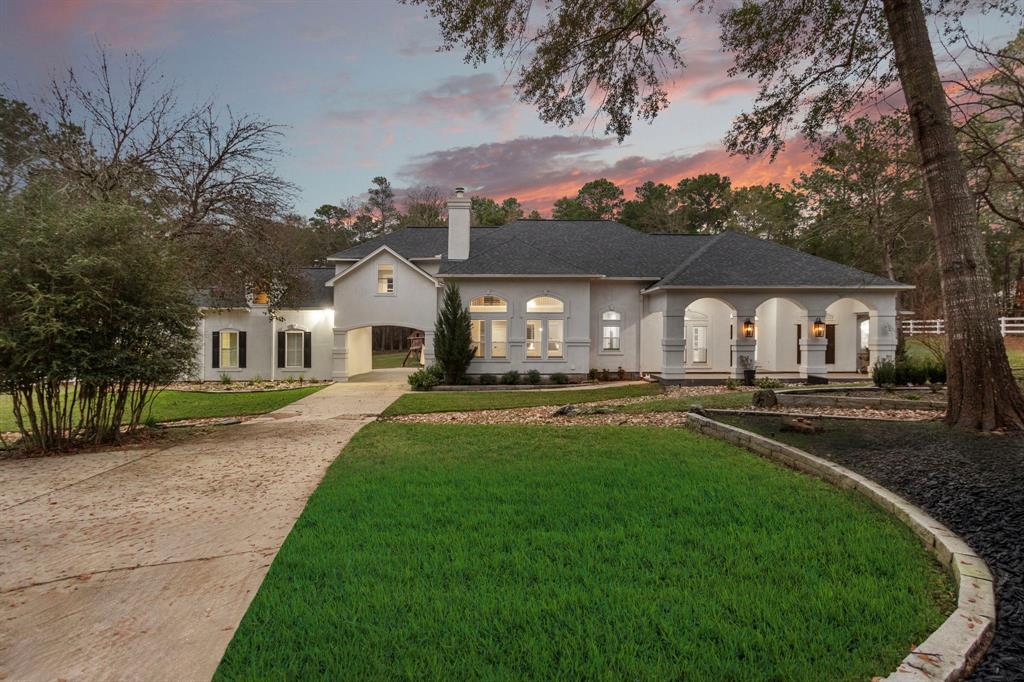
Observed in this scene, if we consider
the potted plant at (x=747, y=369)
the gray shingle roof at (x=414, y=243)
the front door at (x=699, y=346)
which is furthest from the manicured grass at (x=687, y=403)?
the gray shingle roof at (x=414, y=243)

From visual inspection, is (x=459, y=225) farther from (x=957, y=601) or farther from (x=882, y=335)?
(x=957, y=601)

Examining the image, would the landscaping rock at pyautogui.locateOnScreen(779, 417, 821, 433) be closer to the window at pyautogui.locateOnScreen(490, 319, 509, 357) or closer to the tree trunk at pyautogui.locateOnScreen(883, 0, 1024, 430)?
the tree trunk at pyautogui.locateOnScreen(883, 0, 1024, 430)

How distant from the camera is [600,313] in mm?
18906

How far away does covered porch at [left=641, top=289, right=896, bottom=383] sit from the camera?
1641 centimetres

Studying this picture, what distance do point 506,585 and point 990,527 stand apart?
12.5ft

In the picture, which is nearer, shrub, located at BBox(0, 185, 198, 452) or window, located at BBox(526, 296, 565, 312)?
shrub, located at BBox(0, 185, 198, 452)

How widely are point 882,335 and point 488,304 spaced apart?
13.5 m

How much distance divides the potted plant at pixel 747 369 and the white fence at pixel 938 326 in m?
14.8

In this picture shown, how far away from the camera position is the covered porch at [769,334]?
16.4 m

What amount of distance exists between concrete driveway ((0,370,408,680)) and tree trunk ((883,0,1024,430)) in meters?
9.37

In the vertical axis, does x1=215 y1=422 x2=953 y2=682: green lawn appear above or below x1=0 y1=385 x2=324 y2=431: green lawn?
above

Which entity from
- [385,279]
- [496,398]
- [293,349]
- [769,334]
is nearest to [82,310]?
[496,398]

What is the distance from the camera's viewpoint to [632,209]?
153ft

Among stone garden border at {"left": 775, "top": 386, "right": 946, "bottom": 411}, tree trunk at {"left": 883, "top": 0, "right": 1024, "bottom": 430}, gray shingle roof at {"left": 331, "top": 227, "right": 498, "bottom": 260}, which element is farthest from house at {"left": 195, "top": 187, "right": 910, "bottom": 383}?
tree trunk at {"left": 883, "top": 0, "right": 1024, "bottom": 430}
